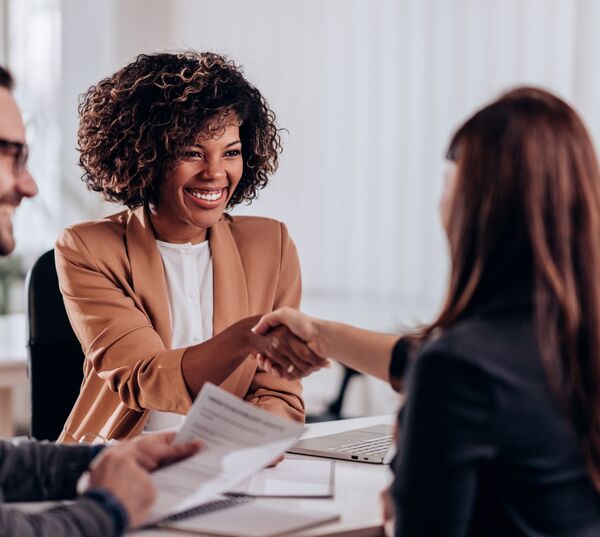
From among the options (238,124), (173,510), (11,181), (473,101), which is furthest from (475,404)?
(473,101)

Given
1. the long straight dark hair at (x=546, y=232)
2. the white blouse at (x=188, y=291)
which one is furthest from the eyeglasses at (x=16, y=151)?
the long straight dark hair at (x=546, y=232)

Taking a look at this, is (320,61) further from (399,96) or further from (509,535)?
(509,535)

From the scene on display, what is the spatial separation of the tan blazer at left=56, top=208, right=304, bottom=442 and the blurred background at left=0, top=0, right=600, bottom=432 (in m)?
1.81

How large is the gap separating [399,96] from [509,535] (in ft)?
Answer: 10.8

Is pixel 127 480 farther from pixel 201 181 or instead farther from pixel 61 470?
pixel 201 181

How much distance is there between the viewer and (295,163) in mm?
4605

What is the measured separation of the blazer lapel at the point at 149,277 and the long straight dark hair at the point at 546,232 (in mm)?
1094

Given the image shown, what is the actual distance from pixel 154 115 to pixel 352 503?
1124 mm

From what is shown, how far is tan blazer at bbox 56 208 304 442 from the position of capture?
2100 millimetres

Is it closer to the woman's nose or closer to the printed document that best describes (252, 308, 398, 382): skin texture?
the printed document

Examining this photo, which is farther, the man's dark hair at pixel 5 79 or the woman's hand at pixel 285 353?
the woman's hand at pixel 285 353

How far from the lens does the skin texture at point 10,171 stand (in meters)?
1.65

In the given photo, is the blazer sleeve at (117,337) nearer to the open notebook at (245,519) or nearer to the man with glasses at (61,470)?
the man with glasses at (61,470)

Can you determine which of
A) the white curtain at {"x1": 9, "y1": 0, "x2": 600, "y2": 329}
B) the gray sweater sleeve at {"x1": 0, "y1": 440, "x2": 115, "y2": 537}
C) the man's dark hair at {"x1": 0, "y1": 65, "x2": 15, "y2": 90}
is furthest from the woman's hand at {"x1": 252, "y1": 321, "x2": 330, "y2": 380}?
the white curtain at {"x1": 9, "y1": 0, "x2": 600, "y2": 329}
